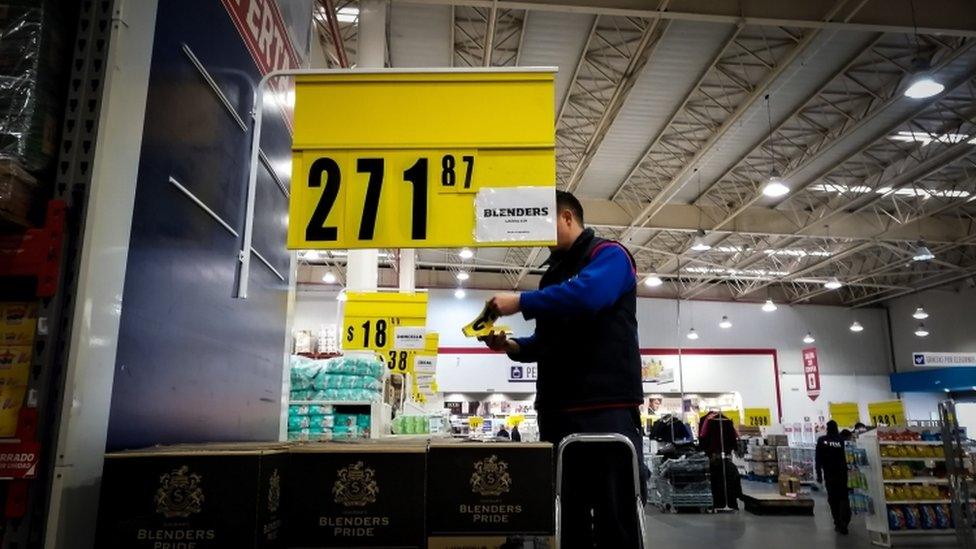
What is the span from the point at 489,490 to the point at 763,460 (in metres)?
17.0

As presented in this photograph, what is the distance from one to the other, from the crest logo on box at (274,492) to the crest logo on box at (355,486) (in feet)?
0.42

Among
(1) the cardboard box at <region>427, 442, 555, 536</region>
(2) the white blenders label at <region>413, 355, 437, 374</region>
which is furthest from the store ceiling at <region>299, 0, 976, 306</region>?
(1) the cardboard box at <region>427, 442, 555, 536</region>

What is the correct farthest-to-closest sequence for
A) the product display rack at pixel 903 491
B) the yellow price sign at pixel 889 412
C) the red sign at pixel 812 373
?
the red sign at pixel 812 373 < the yellow price sign at pixel 889 412 < the product display rack at pixel 903 491

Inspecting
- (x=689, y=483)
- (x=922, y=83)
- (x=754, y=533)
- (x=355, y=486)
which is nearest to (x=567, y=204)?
(x=355, y=486)

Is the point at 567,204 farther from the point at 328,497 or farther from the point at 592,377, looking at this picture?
the point at 328,497

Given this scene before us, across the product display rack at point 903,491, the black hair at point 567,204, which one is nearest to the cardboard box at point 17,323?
the black hair at point 567,204

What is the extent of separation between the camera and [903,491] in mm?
8641

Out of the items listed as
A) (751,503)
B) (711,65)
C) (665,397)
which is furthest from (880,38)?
(665,397)

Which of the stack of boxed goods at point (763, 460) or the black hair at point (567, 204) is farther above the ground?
the black hair at point (567, 204)

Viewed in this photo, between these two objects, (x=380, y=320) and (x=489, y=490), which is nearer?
(x=489, y=490)

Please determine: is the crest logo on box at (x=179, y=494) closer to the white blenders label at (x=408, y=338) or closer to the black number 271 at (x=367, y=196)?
the black number 271 at (x=367, y=196)

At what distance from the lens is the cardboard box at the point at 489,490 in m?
1.60

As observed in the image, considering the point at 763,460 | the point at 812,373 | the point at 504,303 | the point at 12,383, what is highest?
the point at 812,373

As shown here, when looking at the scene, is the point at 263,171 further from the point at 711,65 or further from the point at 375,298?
the point at 711,65
